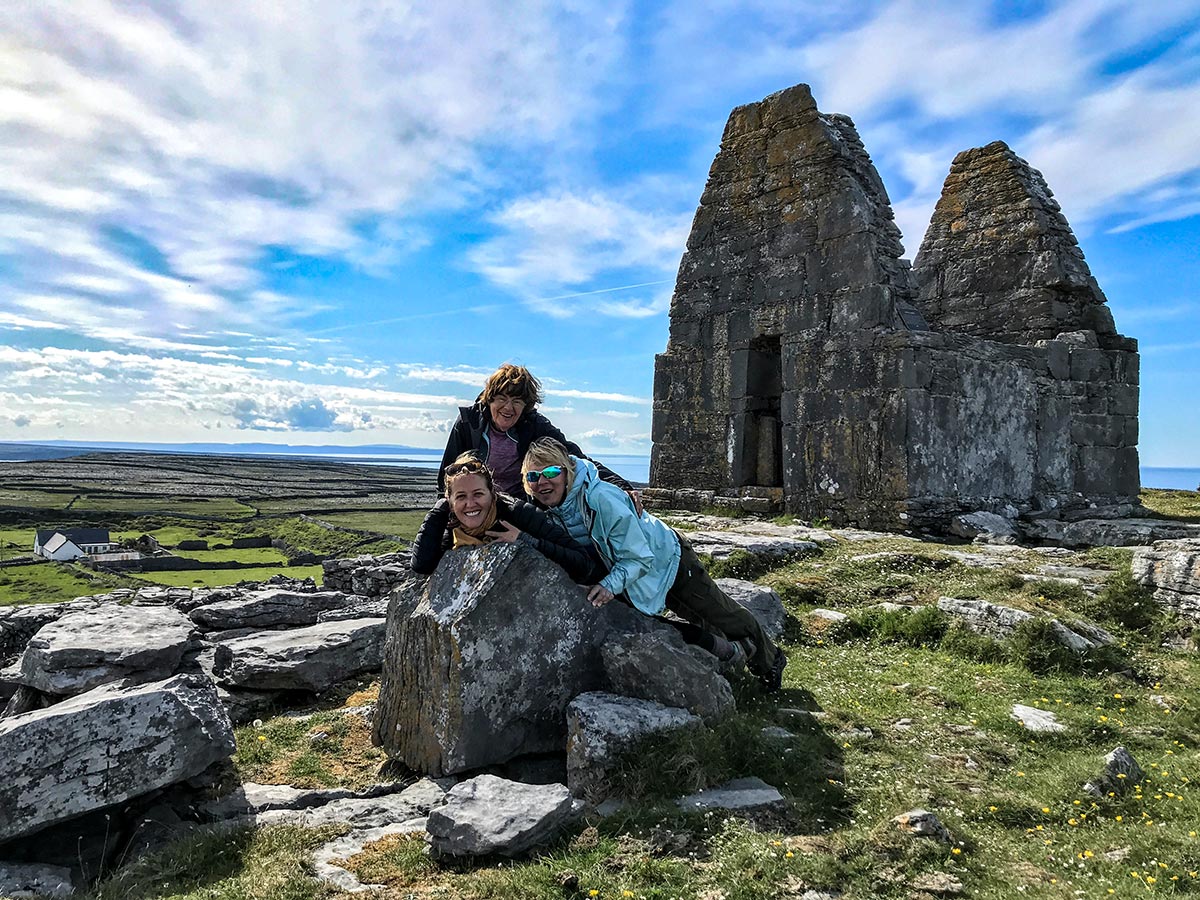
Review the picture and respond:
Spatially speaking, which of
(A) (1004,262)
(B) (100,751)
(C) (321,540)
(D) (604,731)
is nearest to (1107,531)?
(A) (1004,262)

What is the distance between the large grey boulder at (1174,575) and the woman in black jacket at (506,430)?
18.2 ft

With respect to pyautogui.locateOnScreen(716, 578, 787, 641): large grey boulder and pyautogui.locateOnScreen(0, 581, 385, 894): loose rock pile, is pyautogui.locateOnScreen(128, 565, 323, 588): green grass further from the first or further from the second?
pyautogui.locateOnScreen(716, 578, 787, 641): large grey boulder

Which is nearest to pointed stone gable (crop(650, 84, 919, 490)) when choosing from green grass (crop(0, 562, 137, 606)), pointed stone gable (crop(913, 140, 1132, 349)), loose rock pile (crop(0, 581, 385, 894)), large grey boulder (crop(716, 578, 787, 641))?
pointed stone gable (crop(913, 140, 1132, 349))

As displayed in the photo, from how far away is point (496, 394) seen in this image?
6.18 metres

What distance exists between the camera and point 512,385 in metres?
6.16

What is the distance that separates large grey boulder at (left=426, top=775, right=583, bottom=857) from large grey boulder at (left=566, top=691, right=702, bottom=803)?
0.29m

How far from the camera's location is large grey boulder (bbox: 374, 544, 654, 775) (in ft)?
16.5

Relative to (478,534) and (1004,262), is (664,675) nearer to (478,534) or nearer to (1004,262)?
(478,534)

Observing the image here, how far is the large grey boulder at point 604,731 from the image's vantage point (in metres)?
4.64

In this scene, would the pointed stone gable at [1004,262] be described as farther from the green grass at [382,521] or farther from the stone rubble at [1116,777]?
the green grass at [382,521]

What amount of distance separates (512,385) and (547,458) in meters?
0.84

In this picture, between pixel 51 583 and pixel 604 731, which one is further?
pixel 51 583

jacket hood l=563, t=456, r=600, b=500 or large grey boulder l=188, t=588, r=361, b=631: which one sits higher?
jacket hood l=563, t=456, r=600, b=500

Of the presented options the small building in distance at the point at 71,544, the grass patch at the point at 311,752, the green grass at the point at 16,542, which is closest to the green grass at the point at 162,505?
the green grass at the point at 16,542
